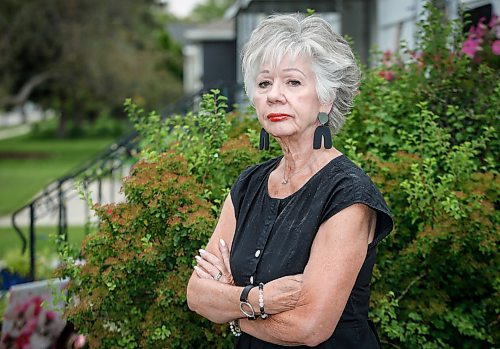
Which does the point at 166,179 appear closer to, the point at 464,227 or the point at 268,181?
the point at 268,181

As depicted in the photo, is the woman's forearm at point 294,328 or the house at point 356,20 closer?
the woman's forearm at point 294,328

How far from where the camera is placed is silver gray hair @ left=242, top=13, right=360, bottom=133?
8.76 feet

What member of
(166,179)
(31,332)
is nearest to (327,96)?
(166,179)

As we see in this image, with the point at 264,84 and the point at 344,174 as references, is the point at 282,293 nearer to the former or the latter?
the point at 344,174

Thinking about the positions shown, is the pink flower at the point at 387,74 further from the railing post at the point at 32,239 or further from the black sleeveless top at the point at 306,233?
the railing post at the point at 32,239

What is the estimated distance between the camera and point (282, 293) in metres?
2.55

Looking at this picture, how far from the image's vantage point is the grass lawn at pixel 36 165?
19.0 meters

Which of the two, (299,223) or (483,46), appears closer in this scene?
(299,223)

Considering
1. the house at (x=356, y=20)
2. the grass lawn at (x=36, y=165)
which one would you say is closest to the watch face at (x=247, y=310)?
the house at (x=356, y=20)

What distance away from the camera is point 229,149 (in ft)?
13.3

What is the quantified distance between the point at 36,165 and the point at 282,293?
2857 cm

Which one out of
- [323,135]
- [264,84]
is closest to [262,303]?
[323,135]

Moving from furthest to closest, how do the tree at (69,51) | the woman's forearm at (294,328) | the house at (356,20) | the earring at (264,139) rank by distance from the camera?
1. the tree at (69,51)
2. the house at (356,20)
3. the earring at (264,139)
4. the woman's forearm at (294,328)

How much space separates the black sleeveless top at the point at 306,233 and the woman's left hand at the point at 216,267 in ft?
0.24
